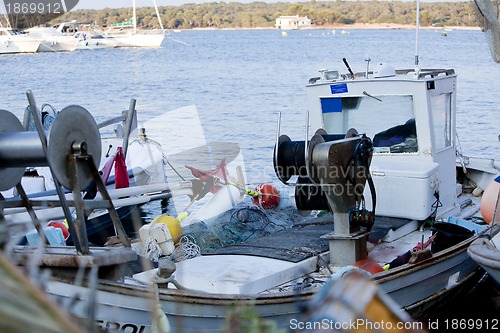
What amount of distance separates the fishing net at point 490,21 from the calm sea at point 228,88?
150cm

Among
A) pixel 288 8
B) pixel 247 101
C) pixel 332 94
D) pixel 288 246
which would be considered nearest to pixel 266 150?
pixel 247 101

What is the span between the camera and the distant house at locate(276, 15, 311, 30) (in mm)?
144625

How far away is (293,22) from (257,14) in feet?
28.7

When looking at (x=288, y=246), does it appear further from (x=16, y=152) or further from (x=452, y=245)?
(x=16, y=152)

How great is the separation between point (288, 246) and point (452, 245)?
66.5 inches

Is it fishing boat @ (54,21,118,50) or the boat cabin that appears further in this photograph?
fishing boat @ (54,21,118,50)

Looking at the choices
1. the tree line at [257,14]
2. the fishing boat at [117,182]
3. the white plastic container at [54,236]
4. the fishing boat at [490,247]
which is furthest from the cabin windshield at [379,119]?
the tree line at [257,14]

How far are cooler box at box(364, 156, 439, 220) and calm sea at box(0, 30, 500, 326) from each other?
1124mm

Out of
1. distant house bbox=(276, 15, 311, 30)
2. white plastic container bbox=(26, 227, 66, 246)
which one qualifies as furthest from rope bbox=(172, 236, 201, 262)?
distant house bbox=(276, 15, 311, 30)

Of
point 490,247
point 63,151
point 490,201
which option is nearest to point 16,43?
point 490,201

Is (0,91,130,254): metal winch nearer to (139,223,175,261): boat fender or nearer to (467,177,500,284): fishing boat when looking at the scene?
(139,223,175,261): boat fender

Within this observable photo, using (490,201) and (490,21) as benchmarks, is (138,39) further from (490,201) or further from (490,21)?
(490,201)

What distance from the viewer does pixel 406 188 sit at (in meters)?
8.63

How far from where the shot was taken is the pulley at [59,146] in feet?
16.1
